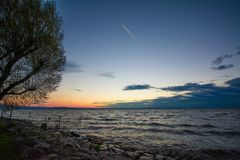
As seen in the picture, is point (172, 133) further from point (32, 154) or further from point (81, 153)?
point (32, 154)

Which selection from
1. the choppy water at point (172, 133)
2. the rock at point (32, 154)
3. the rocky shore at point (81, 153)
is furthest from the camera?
the choppy water at point (172, 133)

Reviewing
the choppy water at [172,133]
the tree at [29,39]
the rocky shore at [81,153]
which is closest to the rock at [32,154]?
the rocky shore at [81,153]

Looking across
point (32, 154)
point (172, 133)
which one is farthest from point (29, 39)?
point (172, 133)

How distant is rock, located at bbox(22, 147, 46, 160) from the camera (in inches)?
438

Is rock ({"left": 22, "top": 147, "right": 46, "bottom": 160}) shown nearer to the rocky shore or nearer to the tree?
the rocky shore

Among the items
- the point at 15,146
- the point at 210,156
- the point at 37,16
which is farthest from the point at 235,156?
the point at 37,16

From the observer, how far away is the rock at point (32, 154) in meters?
11.1

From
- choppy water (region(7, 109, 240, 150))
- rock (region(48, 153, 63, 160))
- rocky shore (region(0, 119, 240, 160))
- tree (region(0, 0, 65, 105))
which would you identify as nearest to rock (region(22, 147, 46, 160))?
rocky shore (region(0, 119, 240, 160))

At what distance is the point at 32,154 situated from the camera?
11500 mm

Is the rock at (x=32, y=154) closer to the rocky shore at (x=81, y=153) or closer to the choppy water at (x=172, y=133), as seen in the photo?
the rocky shore at (x=81, y=153)

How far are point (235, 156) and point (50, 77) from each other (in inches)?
897

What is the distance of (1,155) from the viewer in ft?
37.2

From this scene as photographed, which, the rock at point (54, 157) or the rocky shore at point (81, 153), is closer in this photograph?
the rock at point (54, 157)

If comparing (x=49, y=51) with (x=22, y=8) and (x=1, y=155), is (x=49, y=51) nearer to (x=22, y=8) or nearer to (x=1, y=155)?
(x=22, y=8)
